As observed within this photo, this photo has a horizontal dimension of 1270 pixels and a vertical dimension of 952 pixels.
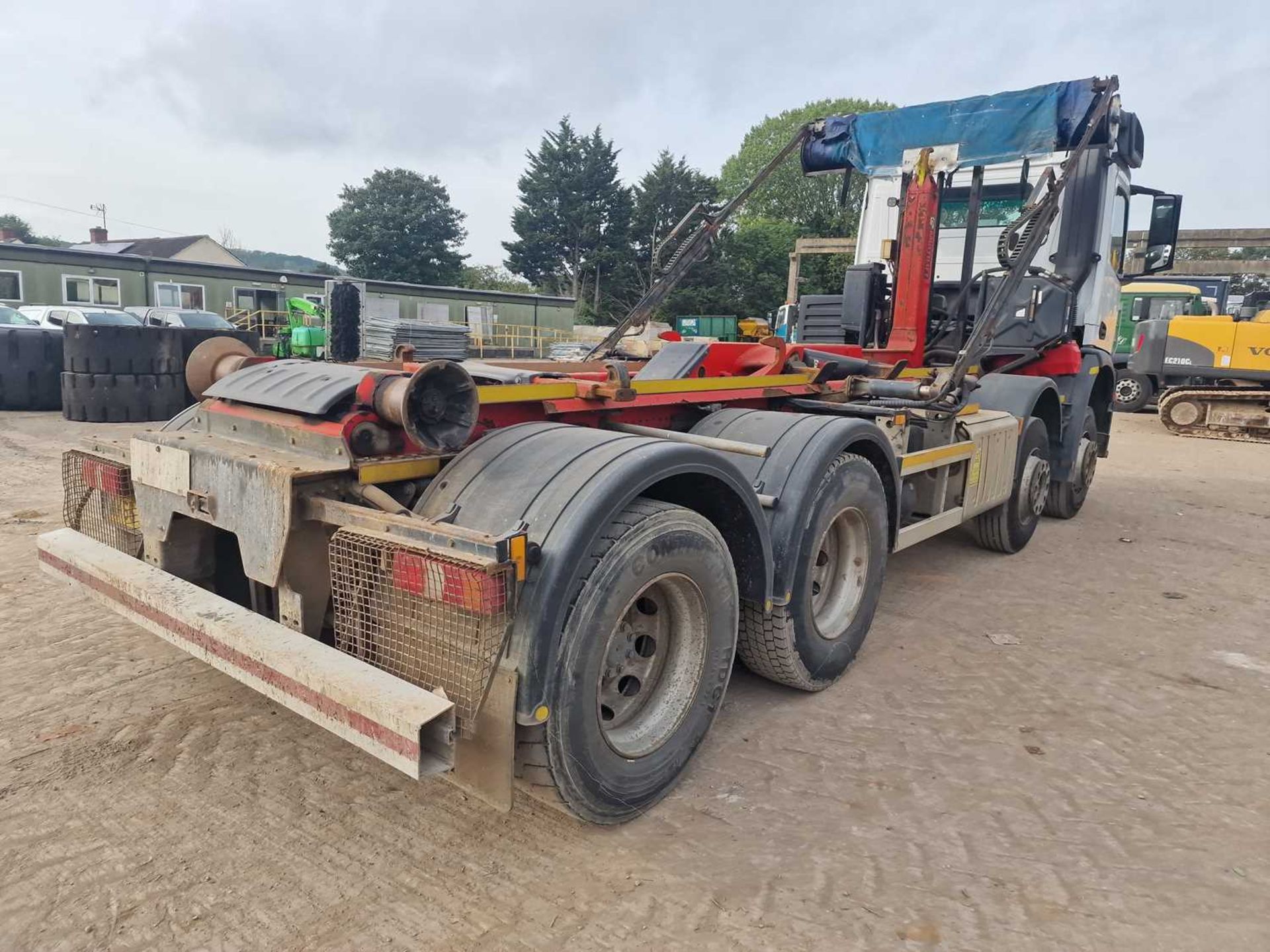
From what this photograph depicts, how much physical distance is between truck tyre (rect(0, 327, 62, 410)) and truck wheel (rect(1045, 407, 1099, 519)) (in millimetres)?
13246

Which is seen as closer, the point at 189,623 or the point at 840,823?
the point at 189,623

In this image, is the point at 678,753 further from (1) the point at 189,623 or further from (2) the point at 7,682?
(2) the point at 7,682

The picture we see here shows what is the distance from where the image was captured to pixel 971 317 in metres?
6.82

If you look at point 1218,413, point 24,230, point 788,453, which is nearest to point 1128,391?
point 1218,413

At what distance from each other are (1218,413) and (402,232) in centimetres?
4822

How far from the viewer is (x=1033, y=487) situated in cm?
652

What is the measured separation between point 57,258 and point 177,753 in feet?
87.3

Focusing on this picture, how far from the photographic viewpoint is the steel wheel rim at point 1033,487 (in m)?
6.40

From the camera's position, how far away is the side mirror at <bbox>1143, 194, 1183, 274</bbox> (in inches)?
291

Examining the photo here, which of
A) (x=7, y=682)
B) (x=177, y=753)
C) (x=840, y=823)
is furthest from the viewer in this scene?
(x=7, y=682)

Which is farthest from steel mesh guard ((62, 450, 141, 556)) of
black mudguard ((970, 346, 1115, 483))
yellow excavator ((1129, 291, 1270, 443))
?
yellow excavator ((1129, 291, 1270, 443))

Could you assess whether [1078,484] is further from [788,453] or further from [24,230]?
[24,230]

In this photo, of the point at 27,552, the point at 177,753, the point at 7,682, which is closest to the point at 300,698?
the point at 177,753

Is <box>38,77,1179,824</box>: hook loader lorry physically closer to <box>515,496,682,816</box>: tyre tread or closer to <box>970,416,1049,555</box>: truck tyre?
<box>515,496,682,816</box>: tyre tread
